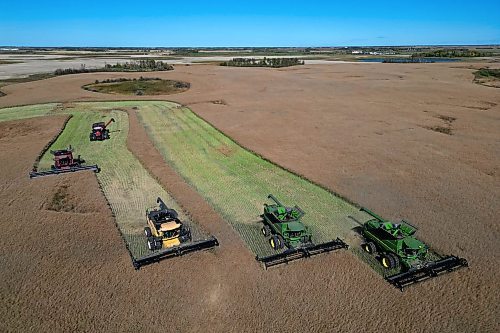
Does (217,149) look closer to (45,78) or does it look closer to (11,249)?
(11,249)

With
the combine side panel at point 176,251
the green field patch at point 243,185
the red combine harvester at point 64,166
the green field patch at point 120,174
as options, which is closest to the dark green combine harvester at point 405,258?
the green field patch at point 243,185

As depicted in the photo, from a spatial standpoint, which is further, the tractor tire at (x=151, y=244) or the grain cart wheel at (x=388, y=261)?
the tractor tire at (x=151, y=244)

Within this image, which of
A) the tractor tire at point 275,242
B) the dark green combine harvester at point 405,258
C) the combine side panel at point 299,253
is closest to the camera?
the dark green combine harvester at point 405,258

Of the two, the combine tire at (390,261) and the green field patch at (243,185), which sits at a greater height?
the combine tire at (390,261)

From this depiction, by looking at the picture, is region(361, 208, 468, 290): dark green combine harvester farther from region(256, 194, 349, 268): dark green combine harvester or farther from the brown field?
region(256, 194, 349, 268): dark green combine harvester

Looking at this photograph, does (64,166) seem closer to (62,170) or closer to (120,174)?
(62,170)

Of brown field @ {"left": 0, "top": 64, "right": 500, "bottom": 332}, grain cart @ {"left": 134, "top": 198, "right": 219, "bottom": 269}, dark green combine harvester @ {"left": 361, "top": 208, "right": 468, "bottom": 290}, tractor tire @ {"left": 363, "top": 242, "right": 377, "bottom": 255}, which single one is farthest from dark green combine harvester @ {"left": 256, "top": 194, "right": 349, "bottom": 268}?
grain cart @ {"left": 134, "top": 198, "right": 219, "bottom": 269}

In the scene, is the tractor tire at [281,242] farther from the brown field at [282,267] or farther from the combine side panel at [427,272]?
the combine side panel at [427,272]

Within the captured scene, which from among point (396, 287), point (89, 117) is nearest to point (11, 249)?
point (396, 287)
